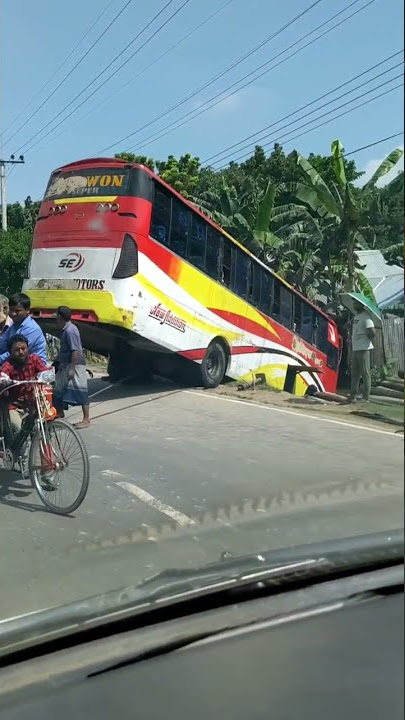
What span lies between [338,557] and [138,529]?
3.94 ft

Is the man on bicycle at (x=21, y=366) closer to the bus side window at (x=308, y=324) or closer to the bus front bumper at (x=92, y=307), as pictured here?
the bus front bumper at (x=92, y=307)

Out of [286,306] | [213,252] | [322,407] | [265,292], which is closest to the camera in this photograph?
[322,407]

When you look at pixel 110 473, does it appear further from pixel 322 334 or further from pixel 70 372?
pixel 322 334

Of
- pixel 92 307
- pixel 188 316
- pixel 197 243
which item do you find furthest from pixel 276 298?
pixel 92 307

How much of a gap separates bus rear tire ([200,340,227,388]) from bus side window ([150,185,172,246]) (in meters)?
0.65

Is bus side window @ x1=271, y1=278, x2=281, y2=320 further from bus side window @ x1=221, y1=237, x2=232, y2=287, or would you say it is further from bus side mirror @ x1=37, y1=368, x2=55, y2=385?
bus side mirror @ x1=37, y1=368, x2=55, y2=385

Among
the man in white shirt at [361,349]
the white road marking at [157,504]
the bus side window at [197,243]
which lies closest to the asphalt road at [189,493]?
the white road marking at [157,504]

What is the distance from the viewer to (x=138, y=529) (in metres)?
2.85

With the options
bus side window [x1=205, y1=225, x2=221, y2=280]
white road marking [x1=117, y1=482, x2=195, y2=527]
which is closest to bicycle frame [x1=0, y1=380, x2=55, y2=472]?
white road marking [x1=117, y1=482, x2=195, y2=527]

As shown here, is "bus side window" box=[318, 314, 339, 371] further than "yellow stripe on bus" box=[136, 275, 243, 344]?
No

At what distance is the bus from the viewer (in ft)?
10.3

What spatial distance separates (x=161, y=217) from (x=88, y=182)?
0.39m

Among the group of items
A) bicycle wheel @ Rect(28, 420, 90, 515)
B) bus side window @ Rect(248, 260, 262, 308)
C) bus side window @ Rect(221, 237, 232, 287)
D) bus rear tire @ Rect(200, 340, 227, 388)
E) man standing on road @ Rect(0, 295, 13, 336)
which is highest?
bus side window @ Rect(221, 237, 232, 287)

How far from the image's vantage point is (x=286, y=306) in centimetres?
274
